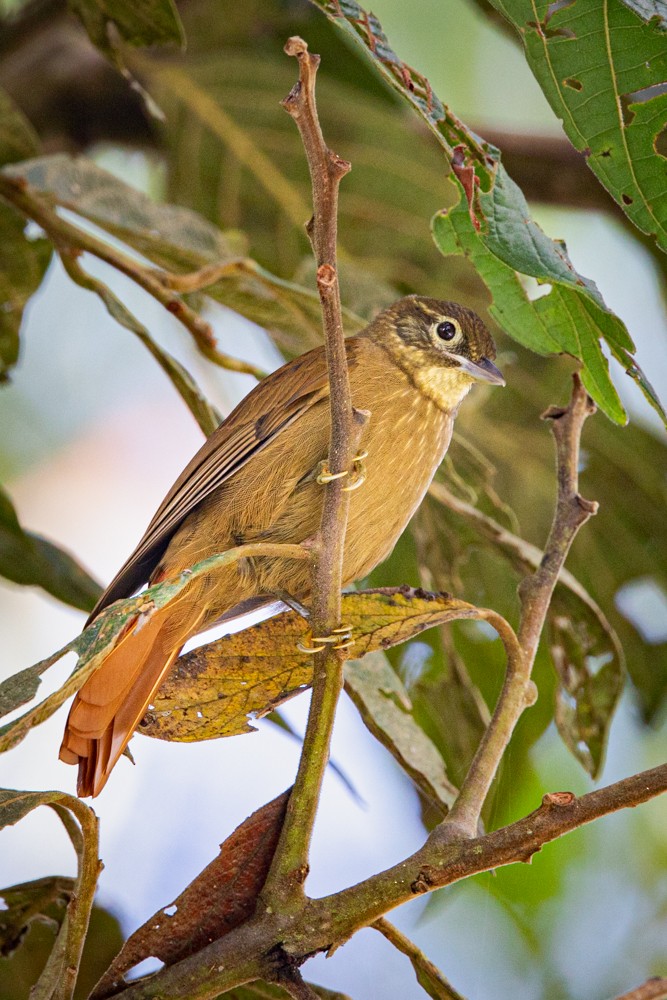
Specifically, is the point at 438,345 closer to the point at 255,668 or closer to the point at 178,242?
the point at 178,242

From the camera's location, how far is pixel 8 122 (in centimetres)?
287

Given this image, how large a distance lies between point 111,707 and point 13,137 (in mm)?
1562

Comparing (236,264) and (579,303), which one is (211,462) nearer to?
(236,264)

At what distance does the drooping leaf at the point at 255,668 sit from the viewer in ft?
6.00

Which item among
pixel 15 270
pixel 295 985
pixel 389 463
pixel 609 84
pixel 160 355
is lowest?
pixel 295 985

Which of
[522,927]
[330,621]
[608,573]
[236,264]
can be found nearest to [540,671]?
[608,573]

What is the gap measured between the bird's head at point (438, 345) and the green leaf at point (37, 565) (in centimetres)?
93

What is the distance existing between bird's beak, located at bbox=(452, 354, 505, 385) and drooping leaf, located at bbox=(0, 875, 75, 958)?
4.99 feet

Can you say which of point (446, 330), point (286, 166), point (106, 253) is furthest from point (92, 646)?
point (286, 166)

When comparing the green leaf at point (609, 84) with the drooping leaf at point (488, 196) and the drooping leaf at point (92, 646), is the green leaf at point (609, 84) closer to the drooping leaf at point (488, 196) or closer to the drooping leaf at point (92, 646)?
the drooping leaf at point (488, 196)

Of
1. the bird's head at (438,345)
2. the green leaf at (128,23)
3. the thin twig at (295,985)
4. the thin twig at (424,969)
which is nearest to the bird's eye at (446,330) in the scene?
the bird's head at (438,345)

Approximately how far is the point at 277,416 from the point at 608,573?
1.43 metres

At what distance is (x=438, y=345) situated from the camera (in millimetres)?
2943

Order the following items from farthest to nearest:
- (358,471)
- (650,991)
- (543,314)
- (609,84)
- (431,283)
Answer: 1. (431,283)
2. (358,471)
3. (543,314)
4. (609,84)
5. (650,991)
